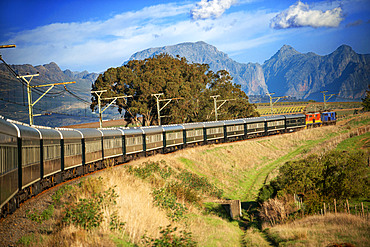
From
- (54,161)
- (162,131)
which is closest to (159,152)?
(162,131)

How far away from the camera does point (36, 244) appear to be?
11.6m

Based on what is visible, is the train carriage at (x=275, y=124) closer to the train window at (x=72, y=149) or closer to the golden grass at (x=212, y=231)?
the golden grass at (x=212, y=231)

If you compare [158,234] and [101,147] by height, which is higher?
[101,147]

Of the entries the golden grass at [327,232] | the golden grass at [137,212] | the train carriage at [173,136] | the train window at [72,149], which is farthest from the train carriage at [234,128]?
the golden grass at [137,212]

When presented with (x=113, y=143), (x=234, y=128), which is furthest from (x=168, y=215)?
(x=234, y=128)

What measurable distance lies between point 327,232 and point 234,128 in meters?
41.1

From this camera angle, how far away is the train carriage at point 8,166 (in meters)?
12.5

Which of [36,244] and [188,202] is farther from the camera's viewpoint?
[188,202]

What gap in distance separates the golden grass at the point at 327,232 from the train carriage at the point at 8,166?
39.6 feet

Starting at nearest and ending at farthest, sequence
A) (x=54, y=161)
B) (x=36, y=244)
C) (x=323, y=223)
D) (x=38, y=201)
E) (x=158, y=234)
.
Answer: (x=36, y=244) → (x=158, y=234) → (x=38, y=201) → (x=323, y=223) → (x=54, y=161)

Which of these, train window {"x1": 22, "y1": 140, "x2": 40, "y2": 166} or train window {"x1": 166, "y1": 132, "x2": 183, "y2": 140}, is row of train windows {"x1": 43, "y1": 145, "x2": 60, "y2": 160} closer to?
train window {"x1": 22, "y1": 140, "x2": 40, "y2": 166}

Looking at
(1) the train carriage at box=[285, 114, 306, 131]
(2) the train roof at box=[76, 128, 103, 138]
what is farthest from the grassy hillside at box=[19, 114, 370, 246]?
(1) the train carriage at box=[285, 114, 306, 131]

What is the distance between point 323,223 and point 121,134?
19752mm

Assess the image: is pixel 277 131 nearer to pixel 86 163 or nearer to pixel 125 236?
pixel 86 163
